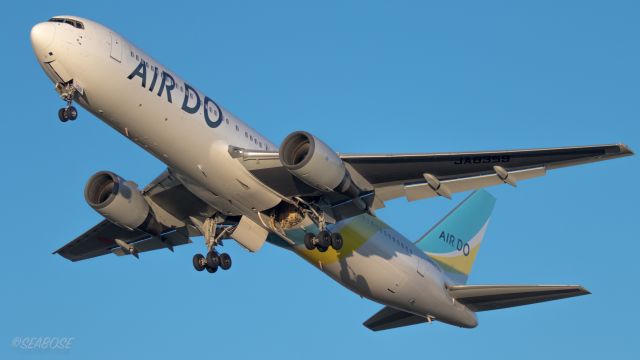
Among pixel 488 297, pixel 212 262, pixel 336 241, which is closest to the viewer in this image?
pixel 336 241

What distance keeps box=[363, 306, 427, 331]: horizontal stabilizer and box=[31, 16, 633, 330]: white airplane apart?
35 centimetres

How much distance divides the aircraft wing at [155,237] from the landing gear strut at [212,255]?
19.1 inches

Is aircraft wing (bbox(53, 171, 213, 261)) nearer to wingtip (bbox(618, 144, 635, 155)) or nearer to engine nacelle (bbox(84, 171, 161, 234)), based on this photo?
engine nacelle (bbox(84, 171, 161, 234))

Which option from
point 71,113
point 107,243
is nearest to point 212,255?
point 107,243

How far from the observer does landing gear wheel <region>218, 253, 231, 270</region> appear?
3050 centimetres

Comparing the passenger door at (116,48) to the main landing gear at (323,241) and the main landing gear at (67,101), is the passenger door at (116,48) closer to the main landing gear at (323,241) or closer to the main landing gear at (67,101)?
the main landing gear at (67,101)

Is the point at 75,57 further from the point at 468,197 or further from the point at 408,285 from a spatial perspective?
the point at 468,197

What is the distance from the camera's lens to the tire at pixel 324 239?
2844 cm

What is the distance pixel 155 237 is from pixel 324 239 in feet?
22.8

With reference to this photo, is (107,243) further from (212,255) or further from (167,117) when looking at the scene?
(167,117)

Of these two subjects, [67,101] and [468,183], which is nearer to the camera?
[67,101]

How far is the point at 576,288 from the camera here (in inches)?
1153

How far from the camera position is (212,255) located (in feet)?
100

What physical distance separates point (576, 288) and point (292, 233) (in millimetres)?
8846
